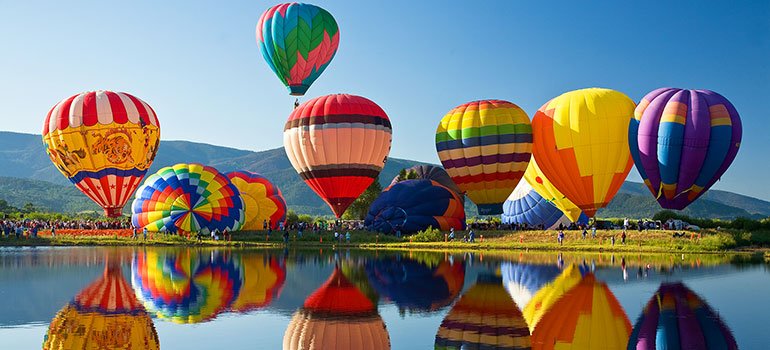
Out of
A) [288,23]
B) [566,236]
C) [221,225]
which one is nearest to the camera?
[566,236]

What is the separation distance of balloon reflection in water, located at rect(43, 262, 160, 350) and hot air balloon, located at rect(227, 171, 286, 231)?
2761 cm

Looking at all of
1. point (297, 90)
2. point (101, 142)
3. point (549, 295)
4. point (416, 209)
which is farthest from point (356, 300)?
point (297, 90)

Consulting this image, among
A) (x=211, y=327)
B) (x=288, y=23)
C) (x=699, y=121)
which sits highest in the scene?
(x=288, y=23)

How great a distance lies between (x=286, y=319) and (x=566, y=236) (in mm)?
23604

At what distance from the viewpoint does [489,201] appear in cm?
4334

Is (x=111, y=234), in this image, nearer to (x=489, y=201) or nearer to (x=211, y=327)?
(x=489, y=201)

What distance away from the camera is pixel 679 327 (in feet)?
44.4

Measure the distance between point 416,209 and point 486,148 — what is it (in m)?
4.77

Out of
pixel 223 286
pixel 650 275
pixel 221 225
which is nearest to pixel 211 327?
pixel 223 286

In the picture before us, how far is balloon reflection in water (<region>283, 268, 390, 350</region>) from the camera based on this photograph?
12.5m

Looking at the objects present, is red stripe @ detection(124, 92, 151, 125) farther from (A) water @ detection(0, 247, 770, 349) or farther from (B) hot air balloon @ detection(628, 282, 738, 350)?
(B) hot air balloon @ detection(628, 282, 738, 350)

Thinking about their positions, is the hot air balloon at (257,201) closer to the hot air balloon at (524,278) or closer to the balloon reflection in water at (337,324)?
the hot air balloon at (524,278)

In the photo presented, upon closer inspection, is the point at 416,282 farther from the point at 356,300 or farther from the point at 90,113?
the point at 90,113

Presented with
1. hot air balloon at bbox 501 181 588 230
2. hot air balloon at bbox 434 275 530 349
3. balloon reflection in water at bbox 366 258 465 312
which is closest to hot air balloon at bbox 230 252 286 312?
balloon reflection in water at bbox 366 258 465 312
